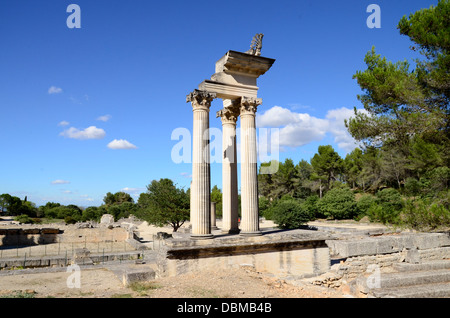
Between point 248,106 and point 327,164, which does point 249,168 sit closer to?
point 248,106

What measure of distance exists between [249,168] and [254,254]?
2944 mm

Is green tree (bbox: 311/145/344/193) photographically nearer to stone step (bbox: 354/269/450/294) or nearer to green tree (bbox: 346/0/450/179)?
green tree (bbox: 346/0/450/179)

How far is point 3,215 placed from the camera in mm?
56125

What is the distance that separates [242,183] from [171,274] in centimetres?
400

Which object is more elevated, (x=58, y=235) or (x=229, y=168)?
(x=229, y=168)

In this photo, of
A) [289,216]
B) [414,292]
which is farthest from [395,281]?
[289,216]

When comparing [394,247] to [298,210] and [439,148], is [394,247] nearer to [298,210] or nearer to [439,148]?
[439,148]

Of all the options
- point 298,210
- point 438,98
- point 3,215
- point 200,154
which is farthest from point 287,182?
point 3,215

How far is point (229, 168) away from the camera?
1192cm

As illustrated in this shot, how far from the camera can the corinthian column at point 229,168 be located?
38.9ft

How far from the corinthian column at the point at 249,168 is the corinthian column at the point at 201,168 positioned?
4.83 feet

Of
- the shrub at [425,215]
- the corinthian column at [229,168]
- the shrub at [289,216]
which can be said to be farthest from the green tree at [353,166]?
the corinthian column at [229,168]

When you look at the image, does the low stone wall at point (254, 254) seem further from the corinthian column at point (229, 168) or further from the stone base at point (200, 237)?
the corinthian column at point (229, 168)

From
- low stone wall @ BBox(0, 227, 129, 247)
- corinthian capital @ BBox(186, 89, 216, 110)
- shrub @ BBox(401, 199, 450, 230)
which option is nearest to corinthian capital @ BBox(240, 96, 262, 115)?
corinthian capital @ BBox(186, 89, 216, 110)
